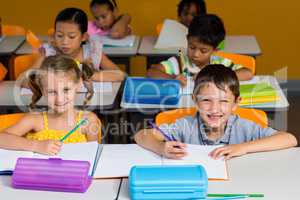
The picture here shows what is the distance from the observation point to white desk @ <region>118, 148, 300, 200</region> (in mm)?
1787

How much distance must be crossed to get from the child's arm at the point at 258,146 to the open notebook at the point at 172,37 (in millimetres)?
1866

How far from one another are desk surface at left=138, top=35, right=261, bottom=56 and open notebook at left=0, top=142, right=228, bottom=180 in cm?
183

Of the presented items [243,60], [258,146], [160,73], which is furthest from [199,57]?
[258,146]

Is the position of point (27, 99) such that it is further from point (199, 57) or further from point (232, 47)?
point (232, 47)

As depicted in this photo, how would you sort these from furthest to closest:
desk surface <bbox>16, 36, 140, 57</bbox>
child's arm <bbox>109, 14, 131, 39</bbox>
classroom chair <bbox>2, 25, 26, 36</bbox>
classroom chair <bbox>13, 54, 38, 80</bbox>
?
classroom chair <bbox>2, 25, 26, 36</bbox>, child's arm <bbox>109, 14, 131, 39</bbox>, desk surface <bbox>16, 36, 140, 57</bbox>, classroom chair <bbox>13, 54, 38, 80</bbox>

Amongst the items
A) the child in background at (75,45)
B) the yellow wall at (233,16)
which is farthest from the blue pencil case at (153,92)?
the yellow wall at (233,16)

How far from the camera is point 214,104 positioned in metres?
2.20

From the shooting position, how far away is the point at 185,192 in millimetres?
1703

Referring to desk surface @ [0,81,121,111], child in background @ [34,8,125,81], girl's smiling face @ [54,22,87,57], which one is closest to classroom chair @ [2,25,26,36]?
child in background @ [34,8,125,81]

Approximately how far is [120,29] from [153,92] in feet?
4.88

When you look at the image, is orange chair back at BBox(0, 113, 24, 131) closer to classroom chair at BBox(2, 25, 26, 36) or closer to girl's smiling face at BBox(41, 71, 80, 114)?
girl's smiling face at BBox(41, 71, 80, 114)

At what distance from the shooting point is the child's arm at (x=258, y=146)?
2.01 meters

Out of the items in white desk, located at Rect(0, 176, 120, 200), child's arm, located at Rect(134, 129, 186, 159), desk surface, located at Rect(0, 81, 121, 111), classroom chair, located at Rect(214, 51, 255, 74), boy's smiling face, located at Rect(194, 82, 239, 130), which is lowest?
desk surface, located at Rect(0, 81, 121, 111)

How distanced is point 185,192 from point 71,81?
943mm
